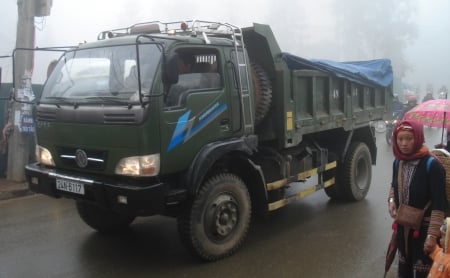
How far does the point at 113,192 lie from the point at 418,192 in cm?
238

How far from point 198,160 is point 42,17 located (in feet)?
17.9

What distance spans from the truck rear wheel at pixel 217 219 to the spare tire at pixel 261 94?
0.84 meters

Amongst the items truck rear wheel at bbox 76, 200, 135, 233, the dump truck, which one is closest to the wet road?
truck rear wheel at bbox 76, 200, 135, 233

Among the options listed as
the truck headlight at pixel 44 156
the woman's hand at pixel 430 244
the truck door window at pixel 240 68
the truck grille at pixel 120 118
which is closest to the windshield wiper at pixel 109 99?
the truck grille at pixel 120 118

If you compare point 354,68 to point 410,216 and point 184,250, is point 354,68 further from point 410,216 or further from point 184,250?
point 410,216

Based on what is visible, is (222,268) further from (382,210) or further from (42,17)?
(42,17)

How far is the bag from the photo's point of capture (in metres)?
3.15

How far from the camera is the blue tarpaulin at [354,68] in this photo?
5.72 meters

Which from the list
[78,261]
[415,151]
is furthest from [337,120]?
[78,261]

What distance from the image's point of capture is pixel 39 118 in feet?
15.4

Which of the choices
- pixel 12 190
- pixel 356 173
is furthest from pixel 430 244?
pixel 12 190

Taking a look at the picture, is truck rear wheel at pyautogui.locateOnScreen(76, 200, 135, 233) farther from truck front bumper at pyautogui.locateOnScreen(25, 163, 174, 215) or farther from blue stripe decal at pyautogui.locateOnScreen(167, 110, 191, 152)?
blue stripe decal at pyautogui.locateOnScreen(167, 110, 191, 152)

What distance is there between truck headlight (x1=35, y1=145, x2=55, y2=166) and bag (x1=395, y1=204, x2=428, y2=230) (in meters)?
3.16

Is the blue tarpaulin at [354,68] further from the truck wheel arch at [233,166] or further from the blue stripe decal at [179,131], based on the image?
the blue stripe decal at [179,131]
